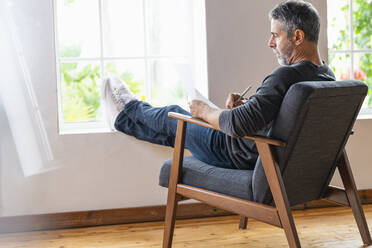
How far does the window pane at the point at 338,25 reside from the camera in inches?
137

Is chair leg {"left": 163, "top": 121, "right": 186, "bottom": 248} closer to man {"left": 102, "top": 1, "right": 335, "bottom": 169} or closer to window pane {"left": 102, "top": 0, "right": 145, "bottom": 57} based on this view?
man {"left": 102, "top": 1, "right": 335, "bottom": 169}

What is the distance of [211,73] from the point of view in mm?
2979

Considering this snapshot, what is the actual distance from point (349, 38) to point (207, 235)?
1942 millimetres

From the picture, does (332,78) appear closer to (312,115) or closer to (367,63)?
(312,115)

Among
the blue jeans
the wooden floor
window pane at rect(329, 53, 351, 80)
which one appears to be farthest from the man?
window pane at rect(329, 53, 351, 80)

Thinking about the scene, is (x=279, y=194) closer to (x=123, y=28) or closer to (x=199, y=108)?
(x=199, y=108)

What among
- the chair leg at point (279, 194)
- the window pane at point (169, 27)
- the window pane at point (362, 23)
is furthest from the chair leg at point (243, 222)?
the window pane at point (362, 23)

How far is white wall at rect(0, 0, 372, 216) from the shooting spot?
9.21ft

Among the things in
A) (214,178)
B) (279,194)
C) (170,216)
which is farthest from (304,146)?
(170,216)

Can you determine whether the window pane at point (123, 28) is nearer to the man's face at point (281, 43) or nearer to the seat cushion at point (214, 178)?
the seat cushion at point (214, 178)


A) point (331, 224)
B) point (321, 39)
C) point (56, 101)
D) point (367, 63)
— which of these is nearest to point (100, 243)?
point (56, 101)

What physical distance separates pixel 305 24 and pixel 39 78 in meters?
1.66

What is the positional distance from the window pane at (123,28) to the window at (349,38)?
1480mm

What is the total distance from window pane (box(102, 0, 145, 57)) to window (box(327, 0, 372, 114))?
148cm
